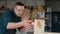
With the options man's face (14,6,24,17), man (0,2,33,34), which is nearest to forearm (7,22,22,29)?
man (0,2,33,34)

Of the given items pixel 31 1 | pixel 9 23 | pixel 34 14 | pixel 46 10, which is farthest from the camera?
pixel 31 1

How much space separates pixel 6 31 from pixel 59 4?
2986 mm

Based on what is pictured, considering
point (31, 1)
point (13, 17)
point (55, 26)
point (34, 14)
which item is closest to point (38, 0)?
point (31, 1)

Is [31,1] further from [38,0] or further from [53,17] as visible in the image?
[53,17]

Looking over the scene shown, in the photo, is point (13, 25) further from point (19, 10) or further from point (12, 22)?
point (19, 10)

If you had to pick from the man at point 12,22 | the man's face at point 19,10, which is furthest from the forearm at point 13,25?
the man's face at point 19,10

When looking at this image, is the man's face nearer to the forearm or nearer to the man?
the man

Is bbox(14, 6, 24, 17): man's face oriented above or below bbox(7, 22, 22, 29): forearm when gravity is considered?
above

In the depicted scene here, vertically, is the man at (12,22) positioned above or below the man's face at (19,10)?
below

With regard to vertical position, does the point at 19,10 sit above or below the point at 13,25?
above

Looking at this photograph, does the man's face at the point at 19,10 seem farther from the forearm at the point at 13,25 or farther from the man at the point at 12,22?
the forearm at the point at 13,25

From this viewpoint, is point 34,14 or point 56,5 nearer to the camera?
point 34,14

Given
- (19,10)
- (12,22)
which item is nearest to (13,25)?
(12,22)

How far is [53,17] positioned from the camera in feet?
13.0
